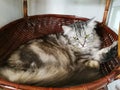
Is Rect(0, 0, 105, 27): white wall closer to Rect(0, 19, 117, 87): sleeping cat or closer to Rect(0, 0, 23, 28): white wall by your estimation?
Rect(0, 0, 23, 28): white wall

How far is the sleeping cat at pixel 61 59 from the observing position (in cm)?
79

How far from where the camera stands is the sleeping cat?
2.60ft

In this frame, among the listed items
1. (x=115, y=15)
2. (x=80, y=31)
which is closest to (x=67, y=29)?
(x=80, y=31)

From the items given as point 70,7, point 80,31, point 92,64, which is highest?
point 70,7

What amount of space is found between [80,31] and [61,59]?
8.5 inches

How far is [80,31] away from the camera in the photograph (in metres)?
1.05

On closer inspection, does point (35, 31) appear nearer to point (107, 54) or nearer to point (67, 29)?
point (67, 29)

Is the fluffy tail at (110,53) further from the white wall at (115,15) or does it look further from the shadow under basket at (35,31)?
the white wall at (115,15)

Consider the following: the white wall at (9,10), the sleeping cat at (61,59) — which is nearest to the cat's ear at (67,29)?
the sleeping cat at (61,59)

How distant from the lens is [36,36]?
1.17 meters

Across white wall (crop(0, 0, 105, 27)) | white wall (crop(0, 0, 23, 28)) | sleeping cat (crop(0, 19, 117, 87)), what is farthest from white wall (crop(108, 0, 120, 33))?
white wall (crop(0, 0, 23, 28))

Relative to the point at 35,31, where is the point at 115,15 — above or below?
above

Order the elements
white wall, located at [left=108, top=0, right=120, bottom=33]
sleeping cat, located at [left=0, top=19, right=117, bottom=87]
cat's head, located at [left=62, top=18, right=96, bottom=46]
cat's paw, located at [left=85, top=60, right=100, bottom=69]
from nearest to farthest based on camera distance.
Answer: sleeping cat, located at [left=0, top=19, right=117, bottom=87] < cat's paw, located at [left=85, top=60, right=100, bottom=69] < cat's head, located at [left=62, top=18, right=96, bottom=46] < white wall, located at [left=108, top=0, right=120, bottom=33]

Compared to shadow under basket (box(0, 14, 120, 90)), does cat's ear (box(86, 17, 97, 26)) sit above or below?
above
